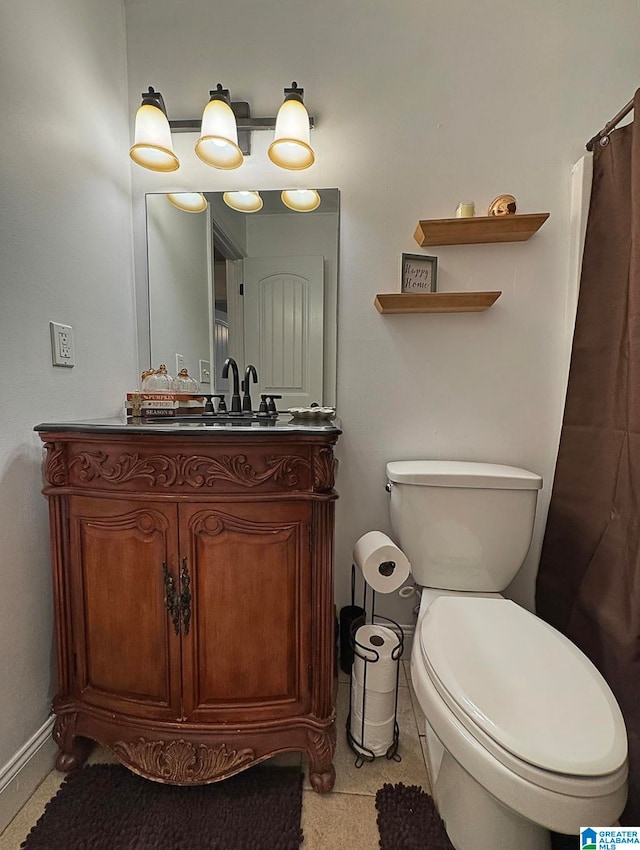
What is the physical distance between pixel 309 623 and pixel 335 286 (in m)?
1.10

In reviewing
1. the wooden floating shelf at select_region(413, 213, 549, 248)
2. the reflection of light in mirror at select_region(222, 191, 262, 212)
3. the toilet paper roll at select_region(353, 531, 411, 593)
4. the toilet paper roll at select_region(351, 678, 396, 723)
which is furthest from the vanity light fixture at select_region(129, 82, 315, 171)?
the toilet paper roll at select_region(351, 678, 396, 723)

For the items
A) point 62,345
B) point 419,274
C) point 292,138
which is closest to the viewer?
point 62,345

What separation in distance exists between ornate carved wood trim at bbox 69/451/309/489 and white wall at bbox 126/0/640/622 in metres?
0.58

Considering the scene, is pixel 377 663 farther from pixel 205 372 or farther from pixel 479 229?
pixel 479 229

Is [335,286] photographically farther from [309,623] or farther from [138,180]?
[309,623]

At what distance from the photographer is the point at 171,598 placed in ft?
3.15

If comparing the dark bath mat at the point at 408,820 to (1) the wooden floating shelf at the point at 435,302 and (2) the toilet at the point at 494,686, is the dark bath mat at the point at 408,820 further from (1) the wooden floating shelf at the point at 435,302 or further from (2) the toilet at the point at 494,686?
(1) the wooden floating shelf at the point at 435,302

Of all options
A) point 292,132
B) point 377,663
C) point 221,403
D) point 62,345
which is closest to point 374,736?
point 377,663

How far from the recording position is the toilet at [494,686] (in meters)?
0.64

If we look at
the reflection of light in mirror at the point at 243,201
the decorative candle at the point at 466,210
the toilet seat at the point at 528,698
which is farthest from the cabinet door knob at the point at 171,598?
the decorative candle at the point at 466,210

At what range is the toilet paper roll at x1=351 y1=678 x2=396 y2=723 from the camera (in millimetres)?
1072

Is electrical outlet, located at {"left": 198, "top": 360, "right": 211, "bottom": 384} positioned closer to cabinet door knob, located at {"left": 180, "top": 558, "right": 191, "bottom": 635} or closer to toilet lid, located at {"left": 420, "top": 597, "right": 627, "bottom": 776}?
cabinet door knob, located at {"left": 180, "top": 558, "right": 191, "bottom": 635}

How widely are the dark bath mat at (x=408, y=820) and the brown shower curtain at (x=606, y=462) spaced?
43cm

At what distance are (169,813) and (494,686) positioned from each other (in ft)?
2.75
